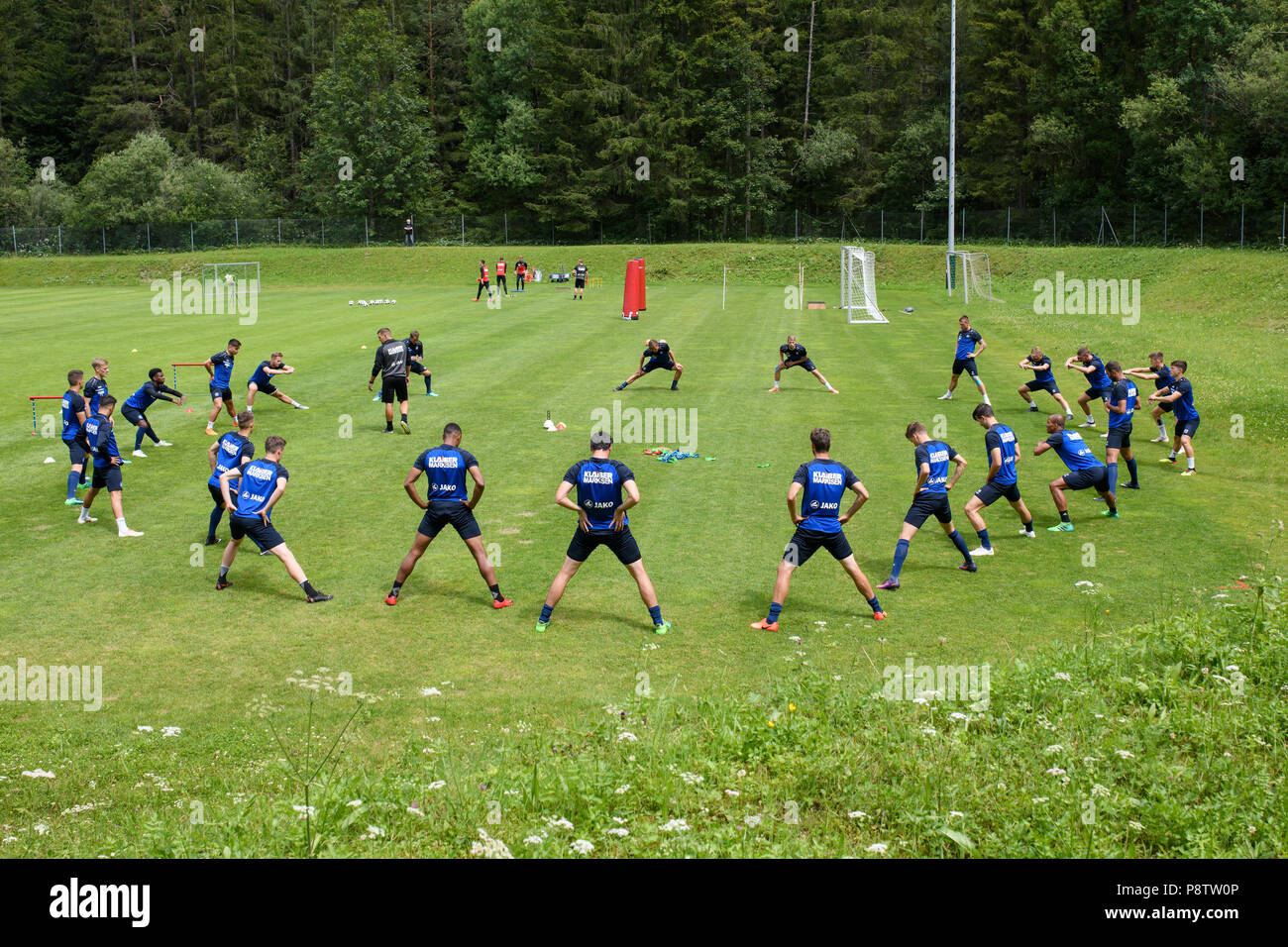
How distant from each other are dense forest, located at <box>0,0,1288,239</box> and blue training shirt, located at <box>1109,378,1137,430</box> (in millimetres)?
51274

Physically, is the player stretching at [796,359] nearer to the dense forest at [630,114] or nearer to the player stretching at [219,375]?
the player stretching at [219,375]

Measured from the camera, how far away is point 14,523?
1702cm

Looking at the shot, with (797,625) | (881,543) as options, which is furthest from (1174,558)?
(797,625)

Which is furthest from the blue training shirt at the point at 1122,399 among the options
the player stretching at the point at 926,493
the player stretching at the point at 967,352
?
the player stretching at the point at 967,352

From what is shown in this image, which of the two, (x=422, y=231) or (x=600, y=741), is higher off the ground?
(x=422, y=231)

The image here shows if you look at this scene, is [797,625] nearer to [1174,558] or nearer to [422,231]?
[1174,558]

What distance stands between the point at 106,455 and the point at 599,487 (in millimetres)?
8628

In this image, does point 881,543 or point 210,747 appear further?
point 881,543

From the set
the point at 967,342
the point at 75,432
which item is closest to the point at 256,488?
the point at 75,432

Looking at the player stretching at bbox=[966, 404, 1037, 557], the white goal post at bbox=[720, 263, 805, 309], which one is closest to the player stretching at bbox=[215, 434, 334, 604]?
the player stretching at bbox=[966, 404, 1037, 557]

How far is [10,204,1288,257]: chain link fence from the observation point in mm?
67000

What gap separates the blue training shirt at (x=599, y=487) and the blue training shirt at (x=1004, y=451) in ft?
20.3
